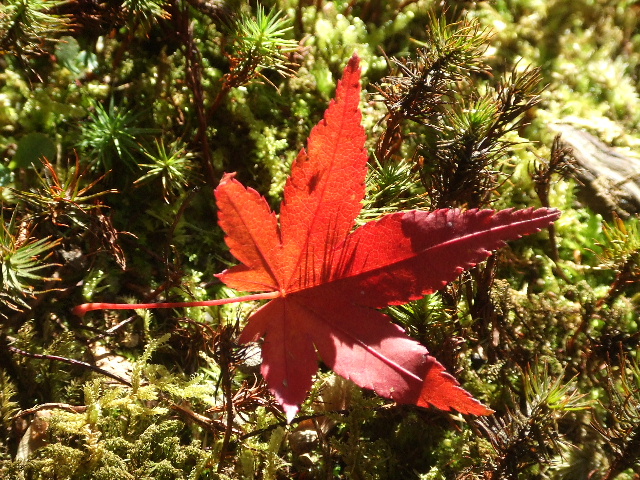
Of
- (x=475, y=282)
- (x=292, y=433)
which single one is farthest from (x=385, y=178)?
(x=292, y=433)

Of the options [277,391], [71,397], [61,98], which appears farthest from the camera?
[61,98]

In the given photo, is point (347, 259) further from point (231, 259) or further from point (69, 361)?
point (69, 361)

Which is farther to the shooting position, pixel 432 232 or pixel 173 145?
pixel 173 145

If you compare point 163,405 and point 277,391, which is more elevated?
point 277,391

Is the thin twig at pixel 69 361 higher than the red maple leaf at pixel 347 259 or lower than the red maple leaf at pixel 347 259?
lower

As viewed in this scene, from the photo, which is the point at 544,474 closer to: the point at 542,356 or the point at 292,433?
the point at 542,356

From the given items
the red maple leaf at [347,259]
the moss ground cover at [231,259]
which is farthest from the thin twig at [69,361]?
the red maple leaf at [347,259]

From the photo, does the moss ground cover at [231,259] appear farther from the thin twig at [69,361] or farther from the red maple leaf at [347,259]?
the red maple leaf at [347,259]

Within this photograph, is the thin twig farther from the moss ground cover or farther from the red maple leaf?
the red maple leaf

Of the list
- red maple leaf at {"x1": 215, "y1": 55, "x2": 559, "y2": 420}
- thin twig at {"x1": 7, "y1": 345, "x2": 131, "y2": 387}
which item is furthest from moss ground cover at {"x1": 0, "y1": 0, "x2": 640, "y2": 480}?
red maple leaf at {"x1": 215, "y1": 55, "x2": 559, "y2": 420}
